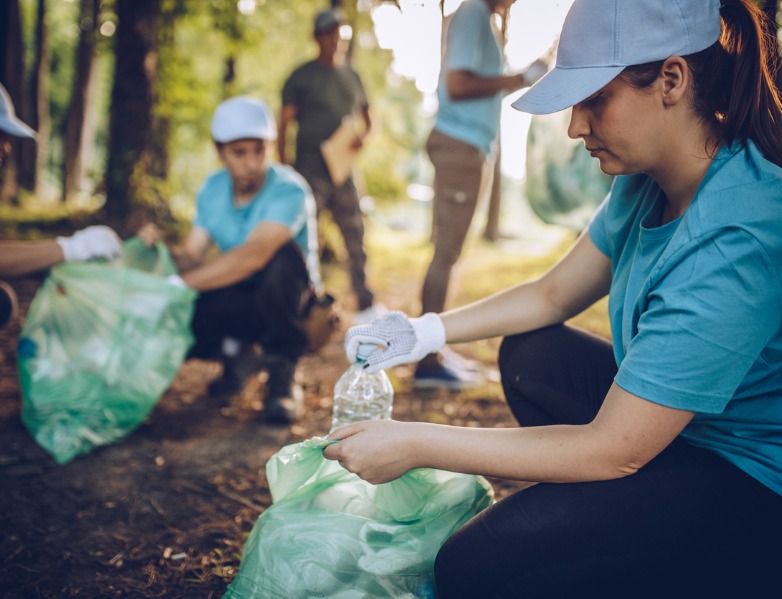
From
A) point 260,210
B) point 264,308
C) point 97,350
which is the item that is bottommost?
point 97,350

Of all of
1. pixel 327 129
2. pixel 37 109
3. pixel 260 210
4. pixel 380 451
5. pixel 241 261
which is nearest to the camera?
pixel 380 451

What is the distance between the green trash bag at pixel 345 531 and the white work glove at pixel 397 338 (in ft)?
1.00

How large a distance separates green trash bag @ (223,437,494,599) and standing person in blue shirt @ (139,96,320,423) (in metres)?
1.35

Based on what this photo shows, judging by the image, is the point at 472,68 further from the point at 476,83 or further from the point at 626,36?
the point at 626,36

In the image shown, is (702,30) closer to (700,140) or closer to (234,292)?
(700,140)

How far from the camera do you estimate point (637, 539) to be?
1.23m

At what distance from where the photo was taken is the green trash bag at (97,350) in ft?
8.14

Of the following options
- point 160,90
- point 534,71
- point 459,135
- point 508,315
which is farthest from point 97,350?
point 160,90

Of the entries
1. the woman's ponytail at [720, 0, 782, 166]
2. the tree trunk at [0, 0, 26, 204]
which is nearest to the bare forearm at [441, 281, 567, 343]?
the woman's ponytail at [720, 0, 782, 166]

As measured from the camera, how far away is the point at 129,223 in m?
5.94

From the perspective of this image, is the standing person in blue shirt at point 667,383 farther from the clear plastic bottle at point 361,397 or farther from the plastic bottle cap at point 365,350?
the clear plastic bottle at point 361,397

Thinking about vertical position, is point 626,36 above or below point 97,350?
above

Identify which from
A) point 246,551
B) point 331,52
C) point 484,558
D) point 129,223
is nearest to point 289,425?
point 246,551

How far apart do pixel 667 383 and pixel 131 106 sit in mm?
5708
